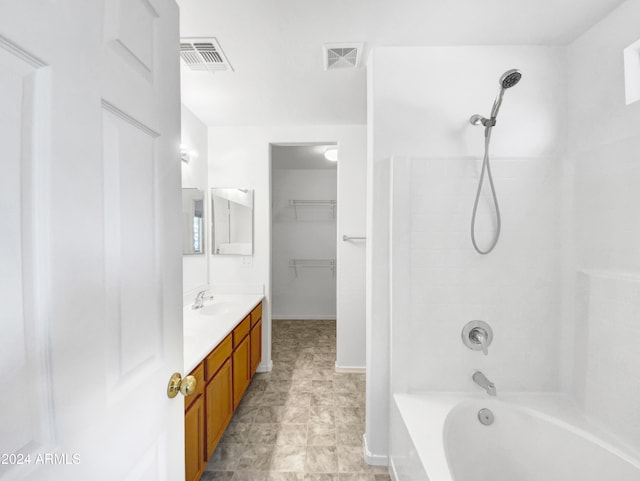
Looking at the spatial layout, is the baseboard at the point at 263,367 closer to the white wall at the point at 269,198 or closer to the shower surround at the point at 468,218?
the white wall at the point at 269,198

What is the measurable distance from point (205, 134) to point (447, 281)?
2511 millimetres

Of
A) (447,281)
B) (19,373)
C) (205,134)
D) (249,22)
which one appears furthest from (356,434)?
(205,134)

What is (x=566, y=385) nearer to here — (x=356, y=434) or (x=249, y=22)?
(x=356, y=434)

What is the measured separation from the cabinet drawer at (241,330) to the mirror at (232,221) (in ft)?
2.43

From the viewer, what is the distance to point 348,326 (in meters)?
2.85

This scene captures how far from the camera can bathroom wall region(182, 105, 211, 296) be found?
2365mm

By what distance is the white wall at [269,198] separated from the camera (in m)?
2.77

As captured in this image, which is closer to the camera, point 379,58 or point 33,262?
point 33,262

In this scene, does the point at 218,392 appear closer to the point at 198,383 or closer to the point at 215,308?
the point at 198,383

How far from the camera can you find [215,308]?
2.43m

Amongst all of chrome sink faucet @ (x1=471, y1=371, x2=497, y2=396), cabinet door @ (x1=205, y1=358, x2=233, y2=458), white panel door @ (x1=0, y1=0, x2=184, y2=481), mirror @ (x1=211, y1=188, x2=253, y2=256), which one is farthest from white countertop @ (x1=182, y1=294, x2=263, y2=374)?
chrome sink faucet @ (x1=471, y1=371, x2=497, y2=396)

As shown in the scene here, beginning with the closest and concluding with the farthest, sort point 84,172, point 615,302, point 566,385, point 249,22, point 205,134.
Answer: point 84,172 < point 615,302 < point 249,22 < point 566,385 < point 205,134

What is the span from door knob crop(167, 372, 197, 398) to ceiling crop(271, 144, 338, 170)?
299 centimetres

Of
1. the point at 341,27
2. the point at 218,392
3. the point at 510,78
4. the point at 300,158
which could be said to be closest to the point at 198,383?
the point at 218,392
